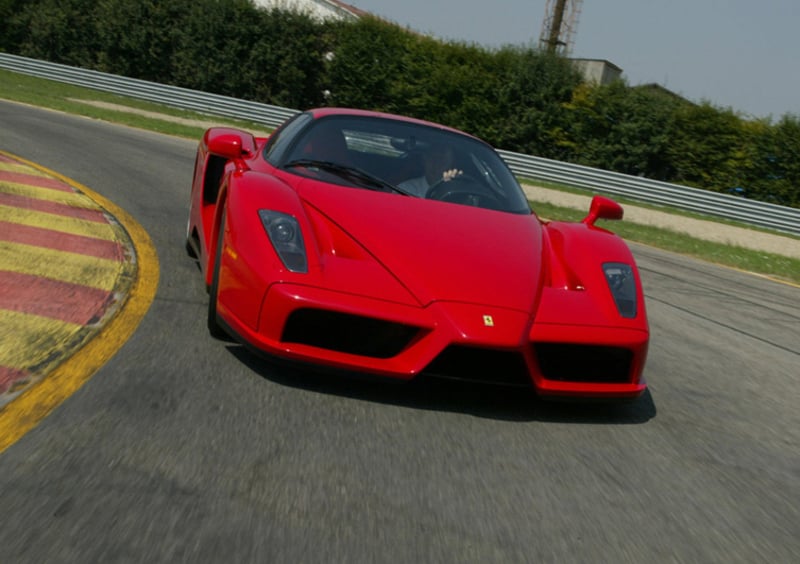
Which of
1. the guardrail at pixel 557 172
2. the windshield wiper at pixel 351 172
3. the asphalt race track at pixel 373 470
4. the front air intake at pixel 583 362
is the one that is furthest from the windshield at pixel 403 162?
the guardrail at pixel 557 172

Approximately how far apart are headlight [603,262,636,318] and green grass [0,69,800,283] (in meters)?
7.63

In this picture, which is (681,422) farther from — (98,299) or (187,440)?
(98,299)

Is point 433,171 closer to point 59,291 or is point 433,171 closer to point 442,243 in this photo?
point 442,243

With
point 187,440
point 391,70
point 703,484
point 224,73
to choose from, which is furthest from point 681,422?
point 224,73

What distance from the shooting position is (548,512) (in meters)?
2.75

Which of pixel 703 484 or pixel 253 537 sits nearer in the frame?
pixel 253 537

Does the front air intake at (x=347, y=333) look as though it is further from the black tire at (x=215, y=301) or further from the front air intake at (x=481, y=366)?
the black tire at (x=215, y=301)

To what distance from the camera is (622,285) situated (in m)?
4.11

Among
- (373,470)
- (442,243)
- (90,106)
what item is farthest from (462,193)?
(90,106)

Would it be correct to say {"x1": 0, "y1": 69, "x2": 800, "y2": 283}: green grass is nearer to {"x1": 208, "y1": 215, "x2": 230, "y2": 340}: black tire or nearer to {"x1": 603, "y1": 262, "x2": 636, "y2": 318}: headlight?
{"x1": 603, "y1": 262, "x2": 636, "y2": 318}: headlight

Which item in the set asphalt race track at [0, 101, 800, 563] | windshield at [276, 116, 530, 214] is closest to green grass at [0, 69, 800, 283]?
windshield at [276, 116, 530, 214]

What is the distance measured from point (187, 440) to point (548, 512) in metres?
1.17

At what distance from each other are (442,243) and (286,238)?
701 mm

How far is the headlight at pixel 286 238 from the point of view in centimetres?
359
